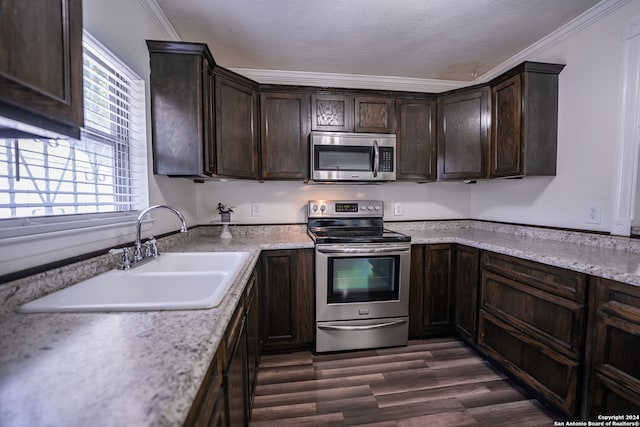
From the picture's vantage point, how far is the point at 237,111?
6.87ft

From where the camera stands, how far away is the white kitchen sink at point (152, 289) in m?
0.82

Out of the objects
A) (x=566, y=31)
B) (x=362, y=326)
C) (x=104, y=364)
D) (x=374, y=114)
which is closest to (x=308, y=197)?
(x=374, y=114)

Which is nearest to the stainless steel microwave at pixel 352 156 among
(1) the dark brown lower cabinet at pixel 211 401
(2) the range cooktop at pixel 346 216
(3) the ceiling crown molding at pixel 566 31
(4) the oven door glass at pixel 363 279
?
(2) the range cooktop at pixel 346 216

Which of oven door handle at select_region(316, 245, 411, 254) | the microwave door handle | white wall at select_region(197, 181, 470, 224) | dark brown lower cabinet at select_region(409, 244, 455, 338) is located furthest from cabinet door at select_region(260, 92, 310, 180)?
dark brown lower cabinet at select_region(409, 244, 455, 338)

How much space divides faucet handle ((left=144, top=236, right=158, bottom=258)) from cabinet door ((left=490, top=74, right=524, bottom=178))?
8.24 feet

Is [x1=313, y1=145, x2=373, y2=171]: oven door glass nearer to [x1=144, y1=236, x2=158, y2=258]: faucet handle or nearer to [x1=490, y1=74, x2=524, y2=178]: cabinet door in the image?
[x1=490, y1=74, x2=524, y2=178]: cabinet door

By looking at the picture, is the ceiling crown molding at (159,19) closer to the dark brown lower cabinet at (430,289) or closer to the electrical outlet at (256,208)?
the electrical outlet at (256,208)

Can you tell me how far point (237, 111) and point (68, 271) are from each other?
152cm

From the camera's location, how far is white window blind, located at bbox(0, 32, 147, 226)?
34.9 inches

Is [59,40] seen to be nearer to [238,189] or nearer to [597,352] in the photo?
[238,189]

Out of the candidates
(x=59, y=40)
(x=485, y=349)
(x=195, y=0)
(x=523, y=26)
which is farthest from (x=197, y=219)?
(x=523, y=26)

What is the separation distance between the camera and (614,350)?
1220 millimetres

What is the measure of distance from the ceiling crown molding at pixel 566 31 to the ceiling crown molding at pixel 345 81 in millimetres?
555

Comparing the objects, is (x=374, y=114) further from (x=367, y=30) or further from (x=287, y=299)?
(x=287, y=299)
